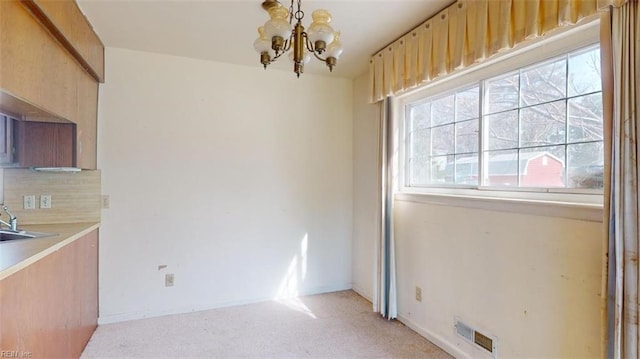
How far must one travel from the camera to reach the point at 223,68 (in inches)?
130

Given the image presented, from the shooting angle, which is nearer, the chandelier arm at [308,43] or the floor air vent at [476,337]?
the chandelier arm at [308,43]

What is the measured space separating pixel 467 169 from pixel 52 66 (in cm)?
275

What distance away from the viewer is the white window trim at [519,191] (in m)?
1.64

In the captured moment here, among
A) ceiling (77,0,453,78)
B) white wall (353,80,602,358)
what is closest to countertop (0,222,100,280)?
ceiling (77,0,453,78)

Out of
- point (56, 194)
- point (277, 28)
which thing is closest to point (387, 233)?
point (277, 28)

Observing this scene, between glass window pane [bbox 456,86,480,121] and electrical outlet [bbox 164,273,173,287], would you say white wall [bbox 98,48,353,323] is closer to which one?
electrical outlet [bbox 164,273,173,287]

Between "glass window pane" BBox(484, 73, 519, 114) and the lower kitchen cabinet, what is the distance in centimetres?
279

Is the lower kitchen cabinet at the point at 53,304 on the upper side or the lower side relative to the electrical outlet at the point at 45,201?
lower

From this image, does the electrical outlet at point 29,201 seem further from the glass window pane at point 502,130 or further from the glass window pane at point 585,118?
the glass window pane at point 585,118

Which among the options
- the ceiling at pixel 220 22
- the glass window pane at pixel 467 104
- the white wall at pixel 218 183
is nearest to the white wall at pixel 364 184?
the white wall at pixel 218 183

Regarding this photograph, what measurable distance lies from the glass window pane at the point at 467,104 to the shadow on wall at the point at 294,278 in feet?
6.63

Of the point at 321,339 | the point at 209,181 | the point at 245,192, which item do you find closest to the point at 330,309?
the point at 321,339

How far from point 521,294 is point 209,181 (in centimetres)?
271

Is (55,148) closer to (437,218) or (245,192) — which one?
(245,192)
